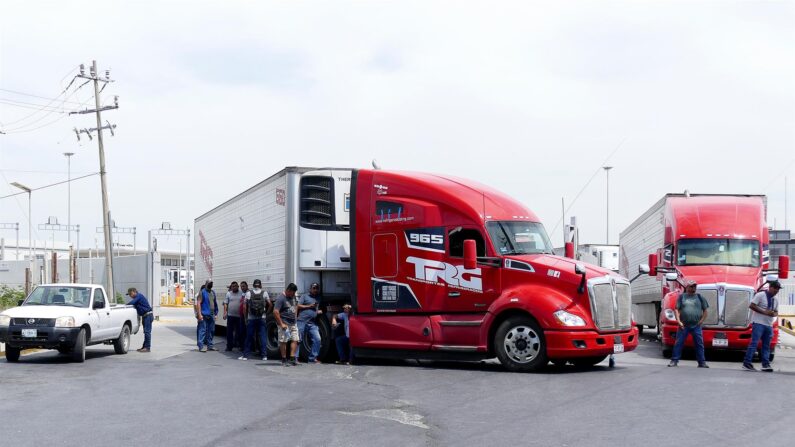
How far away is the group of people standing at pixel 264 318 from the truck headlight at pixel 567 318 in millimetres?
4429

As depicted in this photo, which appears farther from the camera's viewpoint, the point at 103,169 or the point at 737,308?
the point at 103,169

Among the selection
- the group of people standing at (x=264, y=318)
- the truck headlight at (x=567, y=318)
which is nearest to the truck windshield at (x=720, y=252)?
the truck headlight at (x=567, y=318)

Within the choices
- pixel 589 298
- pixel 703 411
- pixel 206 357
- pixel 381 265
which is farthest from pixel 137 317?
pixel 703 411

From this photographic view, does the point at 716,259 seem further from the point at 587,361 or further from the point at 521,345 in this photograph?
the point at 521,345

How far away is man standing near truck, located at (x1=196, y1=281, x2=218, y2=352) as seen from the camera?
20.6 meters

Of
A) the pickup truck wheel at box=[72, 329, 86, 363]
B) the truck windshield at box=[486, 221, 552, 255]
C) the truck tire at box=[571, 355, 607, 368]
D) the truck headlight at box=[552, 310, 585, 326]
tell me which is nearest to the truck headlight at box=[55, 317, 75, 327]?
the pickup truck wheel at box=[72, 329, 86, 363]

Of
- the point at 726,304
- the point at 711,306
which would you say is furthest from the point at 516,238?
the point at 726,304

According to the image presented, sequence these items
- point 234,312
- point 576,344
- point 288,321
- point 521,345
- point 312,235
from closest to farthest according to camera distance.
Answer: point 576,344 → point 521,345 → point 288,321 → point 312,235 → point 234,312

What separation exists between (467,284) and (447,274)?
0.43 m

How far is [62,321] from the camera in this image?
17531 mm

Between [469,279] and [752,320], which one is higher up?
[469,279]

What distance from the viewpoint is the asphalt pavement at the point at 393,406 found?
882 centimetres

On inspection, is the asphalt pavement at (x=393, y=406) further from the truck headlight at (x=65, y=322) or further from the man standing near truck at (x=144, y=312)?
the man standing near truck at (x=144, y=312)

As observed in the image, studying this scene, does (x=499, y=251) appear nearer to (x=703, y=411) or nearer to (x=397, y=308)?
(x=397, y=308)
